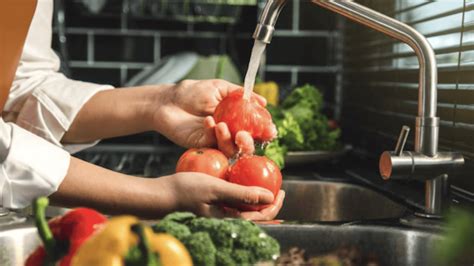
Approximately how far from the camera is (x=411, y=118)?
66.1 inches

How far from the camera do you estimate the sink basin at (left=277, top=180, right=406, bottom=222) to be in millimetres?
1573

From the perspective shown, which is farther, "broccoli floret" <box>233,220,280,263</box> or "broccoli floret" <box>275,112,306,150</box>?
"broccoli floret" <box>275,112,306,150</box>

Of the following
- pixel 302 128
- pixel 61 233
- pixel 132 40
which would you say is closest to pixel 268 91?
pixel 302 128

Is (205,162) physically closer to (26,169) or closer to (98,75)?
(26,169)

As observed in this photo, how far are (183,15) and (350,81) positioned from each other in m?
0.90

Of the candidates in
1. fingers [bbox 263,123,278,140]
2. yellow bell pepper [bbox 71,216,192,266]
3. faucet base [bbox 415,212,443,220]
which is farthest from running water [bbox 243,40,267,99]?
yellow bell pepper [bbox 71,216,192,266]

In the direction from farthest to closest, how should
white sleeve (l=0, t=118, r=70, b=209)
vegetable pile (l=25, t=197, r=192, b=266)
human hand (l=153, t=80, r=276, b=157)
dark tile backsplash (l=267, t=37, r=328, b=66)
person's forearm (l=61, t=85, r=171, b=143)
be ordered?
dark tile backsplash (l=267, t=37, r=328, b=66) → person's forearm (l=61, t=85, r=171, b=143) → human hand (l=153, t=80, r=276, b=157) → white sleeve (l=0, t=118, r=70, b=209) → vegetable pile (l=25, t=197, r=192, b=266)

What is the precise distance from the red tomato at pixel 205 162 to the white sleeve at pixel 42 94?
18.1 inches

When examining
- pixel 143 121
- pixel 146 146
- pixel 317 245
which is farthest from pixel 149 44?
pixel 317 245

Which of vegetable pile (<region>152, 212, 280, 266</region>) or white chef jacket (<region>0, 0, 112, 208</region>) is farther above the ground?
white chef jacket (<region>0, 0, 112, 208</region>)

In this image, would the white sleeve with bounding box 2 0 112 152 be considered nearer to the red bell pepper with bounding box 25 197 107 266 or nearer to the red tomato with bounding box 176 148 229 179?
the red tomato with bounding box 176 148 229 179

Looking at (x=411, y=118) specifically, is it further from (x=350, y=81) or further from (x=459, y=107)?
(x=350, y=81)

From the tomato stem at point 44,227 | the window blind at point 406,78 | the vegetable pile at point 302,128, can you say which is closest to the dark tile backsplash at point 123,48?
the window blind at point 406,78

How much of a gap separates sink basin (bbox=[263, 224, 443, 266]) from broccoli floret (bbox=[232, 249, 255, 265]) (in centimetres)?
23
